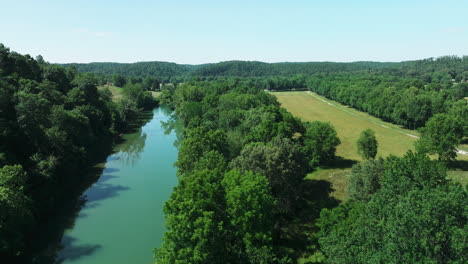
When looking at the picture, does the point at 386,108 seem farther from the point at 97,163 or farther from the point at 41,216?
the point at 41,216

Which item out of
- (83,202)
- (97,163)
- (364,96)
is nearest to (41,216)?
(83,202)

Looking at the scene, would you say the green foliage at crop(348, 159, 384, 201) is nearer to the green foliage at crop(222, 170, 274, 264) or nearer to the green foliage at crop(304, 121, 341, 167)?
the green foliage at crop(222, 170, 274, 264)

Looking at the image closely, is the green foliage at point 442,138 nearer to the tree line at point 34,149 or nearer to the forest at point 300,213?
the forest at point 300,213

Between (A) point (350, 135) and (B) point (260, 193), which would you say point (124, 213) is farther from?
(A) point (350, 135)

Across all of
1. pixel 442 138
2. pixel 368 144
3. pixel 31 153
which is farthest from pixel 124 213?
pixel 442 138

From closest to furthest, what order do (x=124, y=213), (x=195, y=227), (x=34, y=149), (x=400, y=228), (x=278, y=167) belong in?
(x=400, y=228) → (x=195, y=227) → (x=278, y=167) → (x=124, y=213) → (x=34, y=149)

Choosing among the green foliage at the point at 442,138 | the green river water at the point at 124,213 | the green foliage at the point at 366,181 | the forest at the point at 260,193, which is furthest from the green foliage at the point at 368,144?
the green river water at the point at 124,213

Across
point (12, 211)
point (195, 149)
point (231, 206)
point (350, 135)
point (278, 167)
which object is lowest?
point (350, 135)

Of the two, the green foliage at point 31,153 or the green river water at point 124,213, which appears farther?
the green river water at point 124,213
